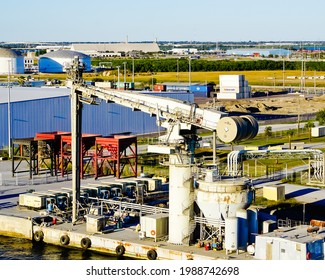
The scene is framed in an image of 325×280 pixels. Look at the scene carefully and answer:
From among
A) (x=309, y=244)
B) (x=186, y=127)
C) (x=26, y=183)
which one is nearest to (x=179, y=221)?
(x=186, y=127)

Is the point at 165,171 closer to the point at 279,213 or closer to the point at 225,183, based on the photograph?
the point at 279,213

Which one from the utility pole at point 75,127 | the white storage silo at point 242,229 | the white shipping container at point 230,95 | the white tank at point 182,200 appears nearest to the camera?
the white storage silo at point 242,229

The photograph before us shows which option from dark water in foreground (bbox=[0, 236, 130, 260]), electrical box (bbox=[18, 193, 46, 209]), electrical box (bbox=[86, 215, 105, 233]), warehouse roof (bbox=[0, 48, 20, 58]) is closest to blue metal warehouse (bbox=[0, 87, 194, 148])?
electrical box (bbox=[18, 193, 46, 209])

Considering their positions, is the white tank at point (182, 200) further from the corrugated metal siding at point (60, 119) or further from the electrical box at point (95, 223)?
the corrugated metal siding at point (60, 119)

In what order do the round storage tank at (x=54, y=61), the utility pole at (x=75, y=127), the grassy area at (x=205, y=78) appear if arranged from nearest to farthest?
the utility pole at (x=75, y=127)
the grassy area at (x=205, y=78)
the round storage tank at (x=54, y=61)

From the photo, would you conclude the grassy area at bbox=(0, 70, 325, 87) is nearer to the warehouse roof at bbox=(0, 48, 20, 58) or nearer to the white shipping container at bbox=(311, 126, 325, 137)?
the warehouse roof at bbox=(0, 48, 20, 58)

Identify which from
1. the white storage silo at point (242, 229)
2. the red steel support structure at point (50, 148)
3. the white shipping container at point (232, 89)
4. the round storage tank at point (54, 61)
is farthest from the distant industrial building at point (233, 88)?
the white storage silo at point (242, 229)
